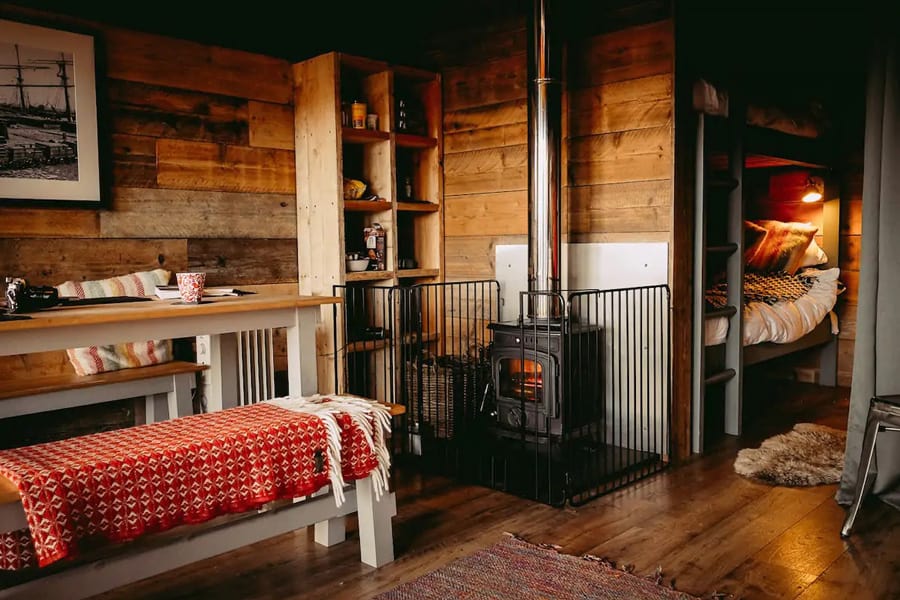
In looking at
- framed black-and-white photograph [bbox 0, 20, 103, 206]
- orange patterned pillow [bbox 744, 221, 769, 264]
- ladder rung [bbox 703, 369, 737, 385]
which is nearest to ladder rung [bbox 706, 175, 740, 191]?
ladder rung [bbox 703, 369, 737, 385]

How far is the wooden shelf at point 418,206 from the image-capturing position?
161 inches

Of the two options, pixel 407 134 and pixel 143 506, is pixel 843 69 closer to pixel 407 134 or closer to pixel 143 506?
pixel 407 134

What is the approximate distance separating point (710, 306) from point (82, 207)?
3074mm

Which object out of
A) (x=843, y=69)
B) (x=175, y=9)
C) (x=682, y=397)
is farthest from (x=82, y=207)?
(x=843, y=69)

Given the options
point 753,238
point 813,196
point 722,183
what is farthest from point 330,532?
point 813,196

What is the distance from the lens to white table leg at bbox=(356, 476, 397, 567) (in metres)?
2.41

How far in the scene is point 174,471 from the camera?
1908mm

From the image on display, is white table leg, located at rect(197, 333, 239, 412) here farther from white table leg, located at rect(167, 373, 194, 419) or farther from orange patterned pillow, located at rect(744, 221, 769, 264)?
orange patterned pillow, located at rect(744, 221, 769, 264)

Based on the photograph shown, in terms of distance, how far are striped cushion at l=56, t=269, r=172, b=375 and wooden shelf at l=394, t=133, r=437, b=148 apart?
1460 millimetres

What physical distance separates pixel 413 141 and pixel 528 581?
8.52ft

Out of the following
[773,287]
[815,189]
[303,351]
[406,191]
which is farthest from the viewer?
[815,189]

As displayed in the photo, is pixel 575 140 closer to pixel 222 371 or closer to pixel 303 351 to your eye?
pixel 303 351

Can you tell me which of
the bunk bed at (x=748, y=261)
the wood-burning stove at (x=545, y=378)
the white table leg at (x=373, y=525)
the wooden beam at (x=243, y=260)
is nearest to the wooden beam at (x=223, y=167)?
the wooden beam at (x=243, y=260)

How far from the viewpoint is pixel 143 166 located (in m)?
3.29
